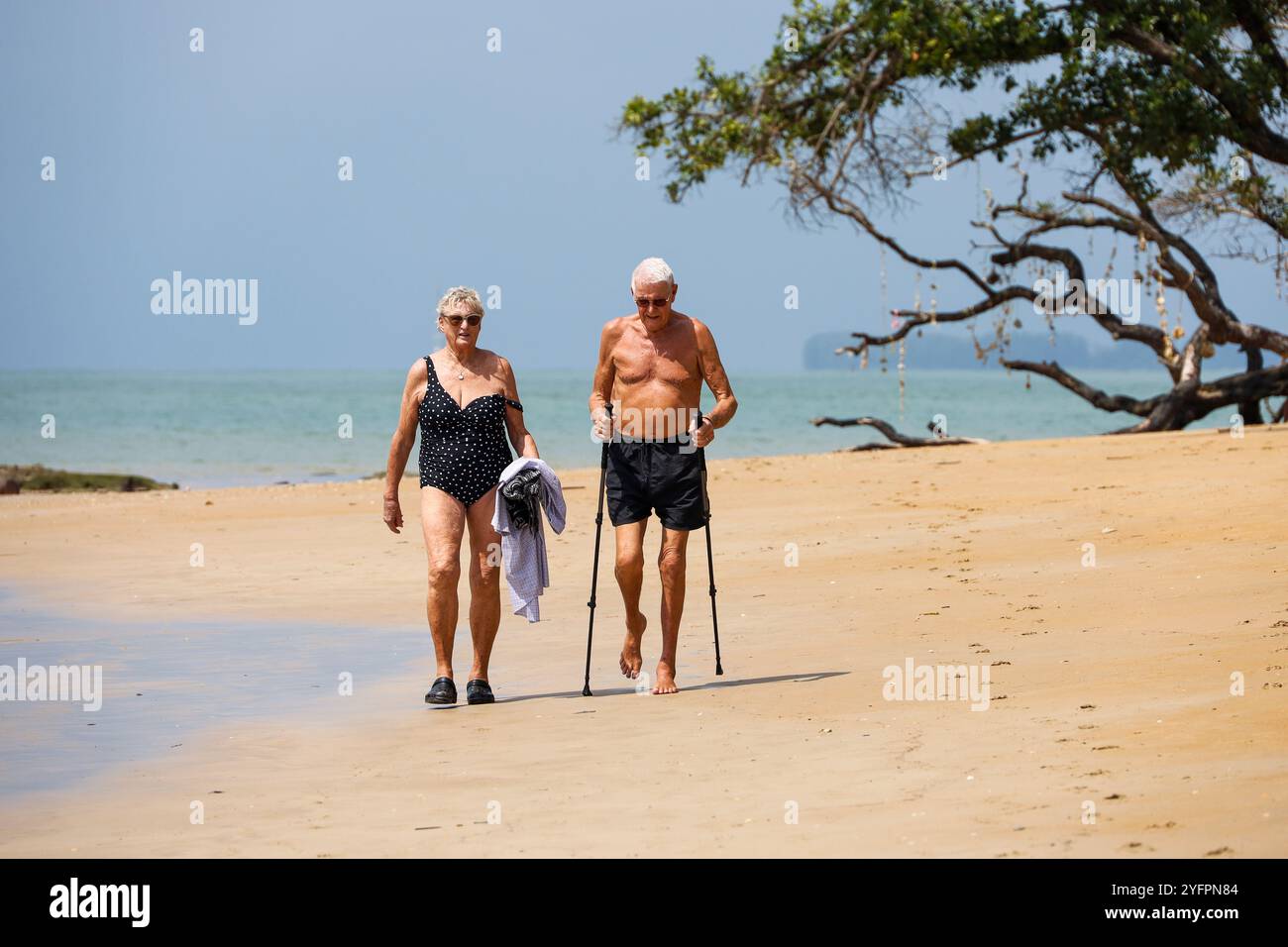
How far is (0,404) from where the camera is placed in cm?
7719

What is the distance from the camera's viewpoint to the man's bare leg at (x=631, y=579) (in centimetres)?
862

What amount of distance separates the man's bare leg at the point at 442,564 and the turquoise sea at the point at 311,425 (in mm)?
26498

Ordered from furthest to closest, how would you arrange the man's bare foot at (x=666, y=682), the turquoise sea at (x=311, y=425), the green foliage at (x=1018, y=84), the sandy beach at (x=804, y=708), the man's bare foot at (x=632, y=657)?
the turquoise sea at (x=311, y=425), the green foliage at (x=1018, y=84), the man's bare foot at (x=632, y=657), the man's bare foot at (x=666, y=682), the sandy beach at (x=804, y=708)

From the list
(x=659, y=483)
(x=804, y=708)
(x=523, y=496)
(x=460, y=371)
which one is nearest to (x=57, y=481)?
(x=460, y=371)

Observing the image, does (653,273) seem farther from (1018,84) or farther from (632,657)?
(1018,84)

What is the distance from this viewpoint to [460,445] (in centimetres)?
847

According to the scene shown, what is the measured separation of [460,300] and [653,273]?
100cm

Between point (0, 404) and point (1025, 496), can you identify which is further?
point (0, 404)

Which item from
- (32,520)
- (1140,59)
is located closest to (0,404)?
(32,520)

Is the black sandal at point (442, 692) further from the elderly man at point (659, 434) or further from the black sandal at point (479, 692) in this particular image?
the elderly man at point (659, 434)

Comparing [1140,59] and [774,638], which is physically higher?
[1140,59]

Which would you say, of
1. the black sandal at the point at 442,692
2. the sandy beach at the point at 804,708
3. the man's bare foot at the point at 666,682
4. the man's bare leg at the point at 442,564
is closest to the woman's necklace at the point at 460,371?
the man's bare leg at the point at 442,564
